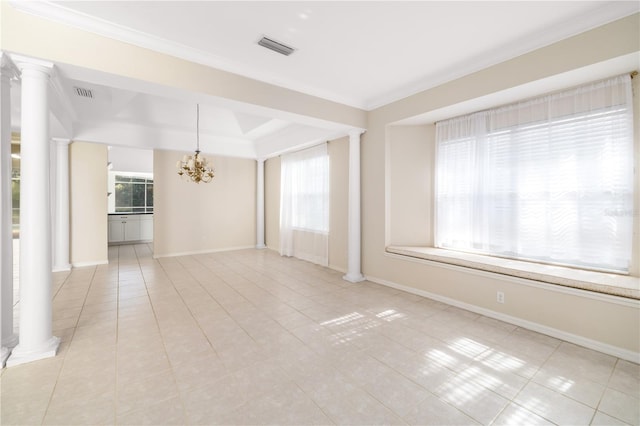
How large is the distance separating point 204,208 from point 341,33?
18.7 feet

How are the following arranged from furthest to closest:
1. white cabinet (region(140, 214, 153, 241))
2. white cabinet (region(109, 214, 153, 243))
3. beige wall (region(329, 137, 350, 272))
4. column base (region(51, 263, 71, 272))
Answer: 1. white cabinet (region(140, 214, 153, 241))
2. white cabinet (region(109, 214, 153, 243))
3. beige wall (region(329, 137, 350, 272))
4. column base (region(51, 263, 71, 272))

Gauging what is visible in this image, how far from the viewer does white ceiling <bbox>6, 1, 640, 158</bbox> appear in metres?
2.26

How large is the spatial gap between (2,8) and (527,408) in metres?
4.67

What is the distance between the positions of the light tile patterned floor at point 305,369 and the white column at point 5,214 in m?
0.45

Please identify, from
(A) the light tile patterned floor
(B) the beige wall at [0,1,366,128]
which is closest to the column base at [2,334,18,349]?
(A) the light tile patterned floor

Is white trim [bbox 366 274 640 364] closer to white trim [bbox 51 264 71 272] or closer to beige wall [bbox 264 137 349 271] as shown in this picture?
beige wall [bbox 264 137 349 271]

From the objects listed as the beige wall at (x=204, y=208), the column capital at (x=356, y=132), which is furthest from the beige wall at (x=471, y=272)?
the beige wall at (x=204, y=208)

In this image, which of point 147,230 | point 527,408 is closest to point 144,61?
point 527,408

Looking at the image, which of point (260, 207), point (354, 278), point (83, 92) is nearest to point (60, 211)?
point (83, 92)

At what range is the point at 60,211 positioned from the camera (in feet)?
16.9

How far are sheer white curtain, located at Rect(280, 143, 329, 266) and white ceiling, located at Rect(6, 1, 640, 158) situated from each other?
1970mm

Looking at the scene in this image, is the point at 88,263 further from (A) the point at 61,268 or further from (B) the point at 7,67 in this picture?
(B) the point at 7,67

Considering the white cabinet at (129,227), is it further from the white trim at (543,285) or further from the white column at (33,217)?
the white trim at (543,285)

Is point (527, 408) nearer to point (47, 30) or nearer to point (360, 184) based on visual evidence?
point (360, 184)
